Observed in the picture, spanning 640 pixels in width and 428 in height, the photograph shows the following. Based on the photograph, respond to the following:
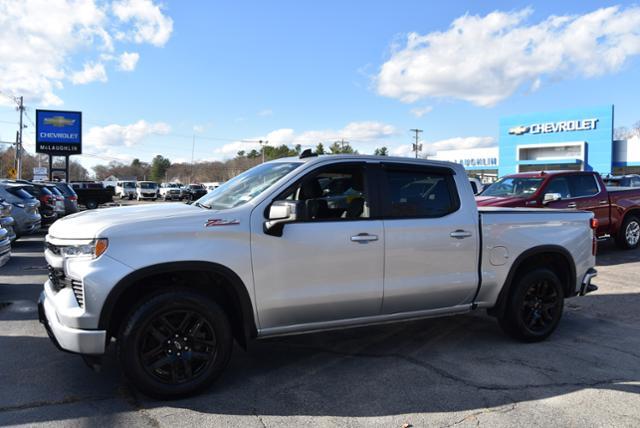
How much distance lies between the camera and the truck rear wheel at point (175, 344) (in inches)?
147

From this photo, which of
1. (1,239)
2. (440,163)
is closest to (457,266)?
(440,163)

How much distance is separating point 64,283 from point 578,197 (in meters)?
10.5

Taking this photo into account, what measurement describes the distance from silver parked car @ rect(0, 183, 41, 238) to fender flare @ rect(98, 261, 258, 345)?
10.3 m

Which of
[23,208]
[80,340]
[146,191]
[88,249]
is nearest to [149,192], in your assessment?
[146,191]

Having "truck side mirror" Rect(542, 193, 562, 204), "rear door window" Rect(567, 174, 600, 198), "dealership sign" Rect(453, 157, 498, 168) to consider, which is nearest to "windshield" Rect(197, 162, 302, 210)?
"truck side mirror" Rect(542, 193, 562, 204)

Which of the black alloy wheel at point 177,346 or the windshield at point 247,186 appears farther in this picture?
the windshield at point 247,186

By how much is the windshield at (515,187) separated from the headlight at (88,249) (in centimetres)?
915

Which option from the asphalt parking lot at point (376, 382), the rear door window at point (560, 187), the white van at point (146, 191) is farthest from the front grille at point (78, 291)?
the white van at point (146, 191)

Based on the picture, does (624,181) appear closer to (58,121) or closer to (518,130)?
(518,130)

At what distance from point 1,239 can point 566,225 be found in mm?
7439

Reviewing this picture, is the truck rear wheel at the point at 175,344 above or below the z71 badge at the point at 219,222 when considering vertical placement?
below

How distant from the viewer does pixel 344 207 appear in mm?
4602

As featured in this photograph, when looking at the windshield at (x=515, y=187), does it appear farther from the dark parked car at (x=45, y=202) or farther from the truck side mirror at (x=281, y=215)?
the dark parked car at (x=45, y=202)

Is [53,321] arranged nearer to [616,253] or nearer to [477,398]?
[477,398]
